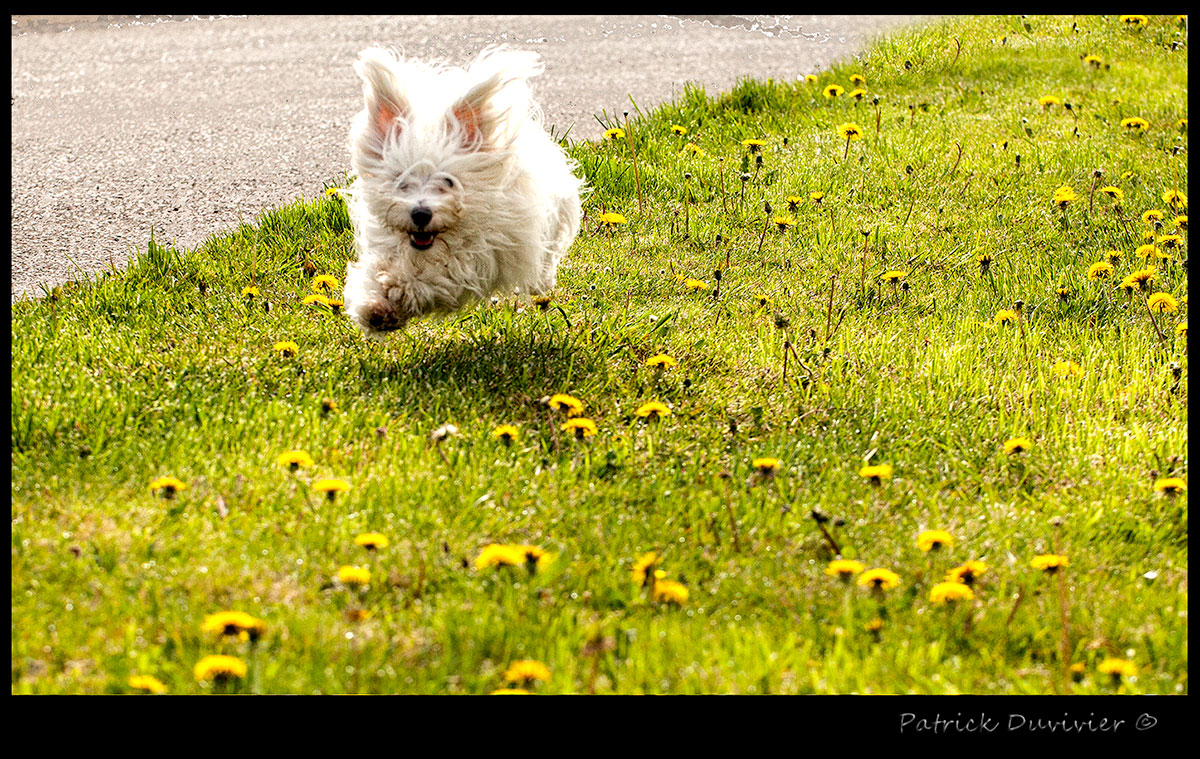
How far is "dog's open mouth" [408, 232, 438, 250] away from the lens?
14.1 ft

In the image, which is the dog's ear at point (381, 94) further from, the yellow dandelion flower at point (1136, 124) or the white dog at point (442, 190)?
the yellow dandelion flower at point (1136, 124)

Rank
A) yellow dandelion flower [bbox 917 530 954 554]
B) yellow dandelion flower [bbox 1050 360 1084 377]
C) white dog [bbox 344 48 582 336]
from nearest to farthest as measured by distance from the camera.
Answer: yellow dandelion flower [bbox 917 530 954 554] < yellow dandelion flower [bbox 1050 360 1084 377] < white dog [bbox 344 48 582 336]

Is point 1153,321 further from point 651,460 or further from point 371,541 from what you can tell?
point 371,541

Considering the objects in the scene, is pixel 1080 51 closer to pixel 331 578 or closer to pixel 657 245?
pixel 657 245

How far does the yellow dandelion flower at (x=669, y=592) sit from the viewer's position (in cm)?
269

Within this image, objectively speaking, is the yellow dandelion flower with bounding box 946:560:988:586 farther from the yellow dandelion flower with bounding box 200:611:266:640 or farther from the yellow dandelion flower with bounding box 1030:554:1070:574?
the yellow dandelion flower with bounding box 200:611:266:640

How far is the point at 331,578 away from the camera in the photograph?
2.78 m

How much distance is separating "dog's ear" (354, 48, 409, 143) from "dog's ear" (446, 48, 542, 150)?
215 mm

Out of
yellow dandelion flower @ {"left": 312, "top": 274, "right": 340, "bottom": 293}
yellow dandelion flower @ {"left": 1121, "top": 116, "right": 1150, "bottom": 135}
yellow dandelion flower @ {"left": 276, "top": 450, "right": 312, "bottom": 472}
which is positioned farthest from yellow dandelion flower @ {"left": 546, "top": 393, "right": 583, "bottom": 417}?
yellow dandelion flower @ {"left": 1121, "top": 116, "right": 1150, "bottom": 135}

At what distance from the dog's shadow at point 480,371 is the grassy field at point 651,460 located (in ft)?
0.05

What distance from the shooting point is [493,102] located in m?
4.38

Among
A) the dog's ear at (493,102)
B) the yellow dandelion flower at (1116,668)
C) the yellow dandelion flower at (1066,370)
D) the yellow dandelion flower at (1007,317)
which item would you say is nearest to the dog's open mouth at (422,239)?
the dog's ear at (493,102)

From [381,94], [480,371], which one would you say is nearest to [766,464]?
[480,371]

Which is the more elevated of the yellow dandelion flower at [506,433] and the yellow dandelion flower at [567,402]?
the yellow dandelion flower at [567,402]
